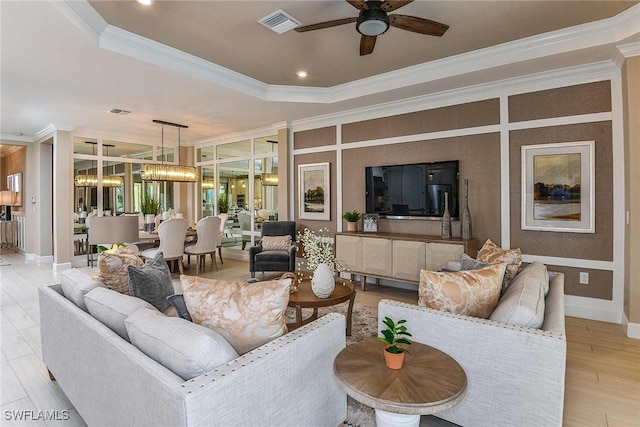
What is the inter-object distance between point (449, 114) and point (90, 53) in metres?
4.20

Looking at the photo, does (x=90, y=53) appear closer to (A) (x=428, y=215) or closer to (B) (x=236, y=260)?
(A) (x=428, y=215)

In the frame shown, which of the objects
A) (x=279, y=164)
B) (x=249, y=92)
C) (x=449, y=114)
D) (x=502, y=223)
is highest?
(x=249, y=92)

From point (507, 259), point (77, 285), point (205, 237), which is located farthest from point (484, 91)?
point (205, 237)

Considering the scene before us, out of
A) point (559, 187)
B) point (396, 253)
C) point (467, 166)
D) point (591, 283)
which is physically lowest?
point (591, 283)

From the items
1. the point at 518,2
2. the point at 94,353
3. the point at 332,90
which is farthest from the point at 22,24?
the point at 518,2

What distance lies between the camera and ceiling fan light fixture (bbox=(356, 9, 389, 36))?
2.52m

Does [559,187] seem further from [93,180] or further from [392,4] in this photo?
[93,180]

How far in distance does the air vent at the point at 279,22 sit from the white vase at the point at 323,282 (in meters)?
2.22

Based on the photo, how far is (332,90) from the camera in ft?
16.1

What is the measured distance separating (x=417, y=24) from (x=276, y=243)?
3814 millimetres

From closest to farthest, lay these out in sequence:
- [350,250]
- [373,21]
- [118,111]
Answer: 1. [373,21]
2. [350,250]
3. [118,111]

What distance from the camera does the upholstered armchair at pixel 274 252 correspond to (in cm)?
529

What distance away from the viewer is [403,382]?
4.41 ft

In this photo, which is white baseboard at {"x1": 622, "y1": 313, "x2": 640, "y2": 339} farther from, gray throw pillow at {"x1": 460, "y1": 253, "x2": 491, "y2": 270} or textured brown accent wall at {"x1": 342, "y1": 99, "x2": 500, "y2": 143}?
textured brown accent wall at {"x1": 342, "y1": 99, "x2": 500, "y2": 143}
